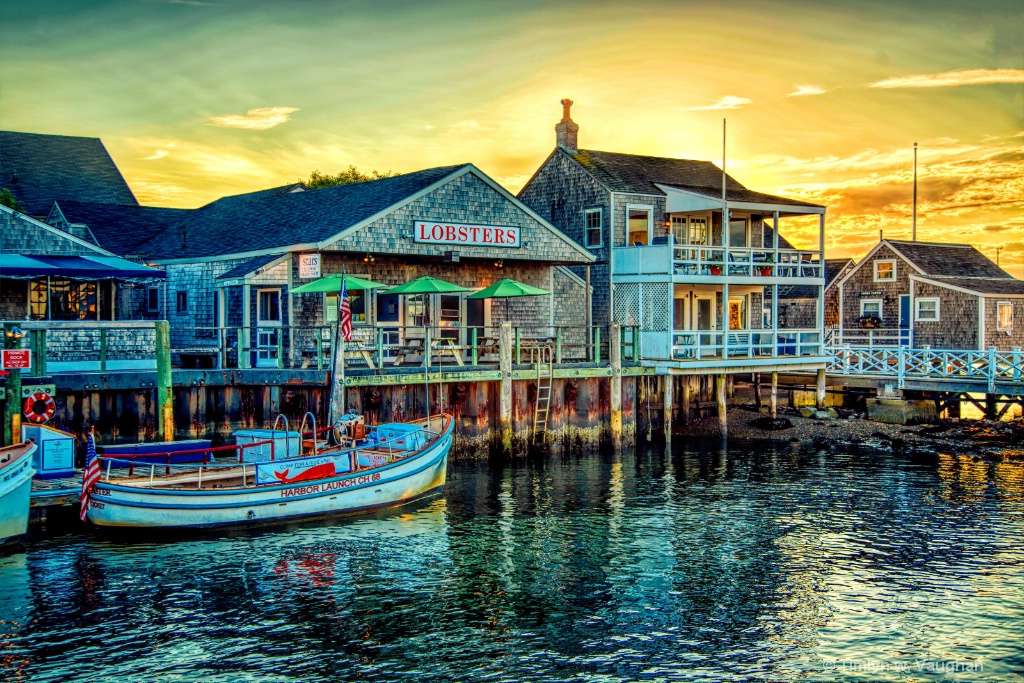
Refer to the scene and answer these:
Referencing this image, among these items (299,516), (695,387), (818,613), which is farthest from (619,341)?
(818,613)

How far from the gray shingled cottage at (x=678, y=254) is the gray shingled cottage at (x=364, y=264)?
235 centimetres

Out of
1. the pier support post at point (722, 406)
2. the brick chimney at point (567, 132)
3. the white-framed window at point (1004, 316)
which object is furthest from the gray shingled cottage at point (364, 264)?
the white-framed window at point (1004, 316)

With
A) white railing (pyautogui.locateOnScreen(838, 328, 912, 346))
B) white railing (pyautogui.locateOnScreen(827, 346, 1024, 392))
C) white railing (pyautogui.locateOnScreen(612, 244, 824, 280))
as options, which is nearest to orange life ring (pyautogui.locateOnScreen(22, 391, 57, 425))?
white railing (pyautogui.locateOnScreen(612, 244, 824, 280))

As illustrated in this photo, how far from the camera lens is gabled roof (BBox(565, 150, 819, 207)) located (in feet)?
124

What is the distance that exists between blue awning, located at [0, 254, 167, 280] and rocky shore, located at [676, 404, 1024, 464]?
60.2ft

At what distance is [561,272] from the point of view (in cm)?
3653

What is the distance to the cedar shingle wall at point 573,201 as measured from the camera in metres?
37.6

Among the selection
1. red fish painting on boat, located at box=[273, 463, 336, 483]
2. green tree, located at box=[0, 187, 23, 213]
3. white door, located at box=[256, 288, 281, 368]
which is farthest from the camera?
green tree, located at box=[0, 187, 23, 213]

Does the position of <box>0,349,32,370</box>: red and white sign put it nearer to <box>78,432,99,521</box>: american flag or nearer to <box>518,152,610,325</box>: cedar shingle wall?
<box>78,432,99,521</box>: american flag

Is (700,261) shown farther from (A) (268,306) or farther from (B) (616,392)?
(A) (268,306)

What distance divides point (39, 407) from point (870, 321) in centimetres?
3703

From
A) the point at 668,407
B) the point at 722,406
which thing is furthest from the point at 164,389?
the point at 722,406

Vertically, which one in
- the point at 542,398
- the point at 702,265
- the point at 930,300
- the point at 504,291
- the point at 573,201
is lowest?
the point at 542,398

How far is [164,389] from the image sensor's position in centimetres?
2373
